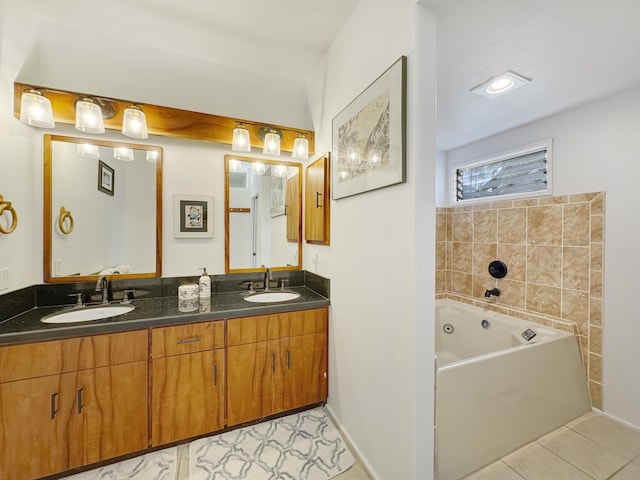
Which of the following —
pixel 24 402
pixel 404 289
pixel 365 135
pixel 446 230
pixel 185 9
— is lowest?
pixel 24 402

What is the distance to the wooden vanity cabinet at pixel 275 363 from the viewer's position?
1.74 metres

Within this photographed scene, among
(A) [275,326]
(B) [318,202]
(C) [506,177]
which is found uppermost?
(C) [506,177]

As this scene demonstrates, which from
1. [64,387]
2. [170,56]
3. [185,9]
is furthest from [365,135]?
[64,387]

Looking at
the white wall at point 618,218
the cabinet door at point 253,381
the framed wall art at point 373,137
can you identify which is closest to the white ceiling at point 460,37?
the white wall at point 618,218

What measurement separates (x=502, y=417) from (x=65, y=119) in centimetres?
333

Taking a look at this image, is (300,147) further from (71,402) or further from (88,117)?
(71,402)

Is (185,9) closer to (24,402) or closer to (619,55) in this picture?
(24,402)

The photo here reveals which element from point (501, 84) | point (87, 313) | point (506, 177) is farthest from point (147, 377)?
point (506, 177)

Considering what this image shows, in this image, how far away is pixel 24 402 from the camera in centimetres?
131

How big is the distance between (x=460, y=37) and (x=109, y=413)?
2838 millimetres

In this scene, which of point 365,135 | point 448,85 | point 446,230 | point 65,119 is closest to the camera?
point 365,135

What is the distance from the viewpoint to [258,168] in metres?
2.30

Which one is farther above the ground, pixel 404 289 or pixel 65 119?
pixel 65 119

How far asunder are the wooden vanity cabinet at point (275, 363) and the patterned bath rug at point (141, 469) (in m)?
0.36
